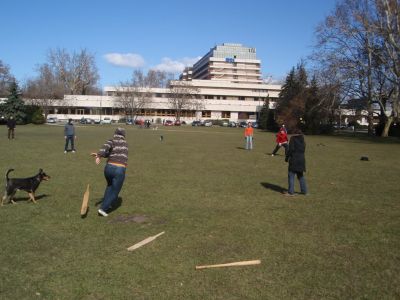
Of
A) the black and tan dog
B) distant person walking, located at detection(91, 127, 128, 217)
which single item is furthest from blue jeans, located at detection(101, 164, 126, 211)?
the black and tan dog

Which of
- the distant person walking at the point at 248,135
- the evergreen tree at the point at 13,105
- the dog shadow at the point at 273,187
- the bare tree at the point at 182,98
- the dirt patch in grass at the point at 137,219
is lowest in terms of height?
the dirt patch in grass at the point at 137,219

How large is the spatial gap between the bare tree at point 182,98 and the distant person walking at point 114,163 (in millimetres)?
104460

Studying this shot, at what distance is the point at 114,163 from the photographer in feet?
26.8

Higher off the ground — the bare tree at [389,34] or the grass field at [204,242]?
the bare tree at [389,34]

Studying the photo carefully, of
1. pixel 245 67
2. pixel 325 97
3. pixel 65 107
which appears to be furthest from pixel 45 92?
pixel 245 67

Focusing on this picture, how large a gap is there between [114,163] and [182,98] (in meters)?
106

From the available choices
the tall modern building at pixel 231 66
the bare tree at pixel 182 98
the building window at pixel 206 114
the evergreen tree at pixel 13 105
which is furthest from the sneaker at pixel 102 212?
the tall modern building at pixel 231 66

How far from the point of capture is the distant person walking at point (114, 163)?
8.18m

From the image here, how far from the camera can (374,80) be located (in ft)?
152

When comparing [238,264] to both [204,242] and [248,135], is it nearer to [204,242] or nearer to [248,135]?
[204,242]

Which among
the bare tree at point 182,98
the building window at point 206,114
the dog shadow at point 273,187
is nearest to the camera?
the dog shadow at point 273,187

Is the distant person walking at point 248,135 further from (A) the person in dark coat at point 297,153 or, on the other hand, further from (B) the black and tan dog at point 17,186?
(B) the black and tan dog at point 17,186

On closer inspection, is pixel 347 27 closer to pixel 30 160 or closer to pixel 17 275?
pixel 30 160

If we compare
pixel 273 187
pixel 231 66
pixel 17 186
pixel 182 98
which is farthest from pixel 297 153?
pixel 231 66
